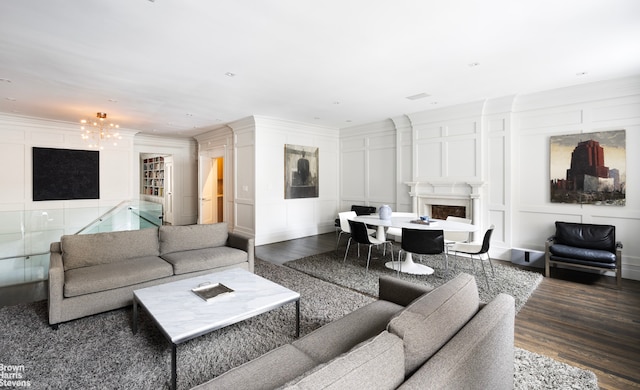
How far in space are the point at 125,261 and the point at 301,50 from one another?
301cm

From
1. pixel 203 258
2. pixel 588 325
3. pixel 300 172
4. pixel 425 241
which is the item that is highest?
pixel 300 172

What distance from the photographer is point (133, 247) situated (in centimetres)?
349

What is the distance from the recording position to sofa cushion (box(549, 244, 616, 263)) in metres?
3.78

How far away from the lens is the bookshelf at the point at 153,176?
9.79 m

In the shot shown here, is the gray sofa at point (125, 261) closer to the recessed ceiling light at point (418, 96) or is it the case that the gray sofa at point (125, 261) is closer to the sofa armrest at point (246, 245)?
the sofa armrest at point (246, 245)

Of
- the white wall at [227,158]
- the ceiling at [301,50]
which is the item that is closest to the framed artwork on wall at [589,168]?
the ceiling at [301,50]

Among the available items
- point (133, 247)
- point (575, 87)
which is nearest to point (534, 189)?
point (575, 87)

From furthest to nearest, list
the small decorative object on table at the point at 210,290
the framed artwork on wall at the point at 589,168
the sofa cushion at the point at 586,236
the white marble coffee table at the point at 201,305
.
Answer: the framed artwork on wall at the point at 589,168, the sofa cushion at the point at 586,236, the small decorative object on table at the point at 210,290, the white marble coffee table at the point at 201,305

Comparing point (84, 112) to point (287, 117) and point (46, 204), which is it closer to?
point (46, 204)

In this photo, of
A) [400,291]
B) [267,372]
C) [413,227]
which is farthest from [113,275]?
[413,227]

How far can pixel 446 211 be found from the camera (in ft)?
19.7

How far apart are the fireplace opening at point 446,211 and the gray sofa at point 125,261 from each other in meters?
3.91

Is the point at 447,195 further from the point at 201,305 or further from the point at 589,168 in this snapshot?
the point at 201,305

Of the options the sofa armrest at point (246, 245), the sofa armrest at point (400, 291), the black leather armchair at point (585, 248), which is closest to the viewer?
the sofa armrest at point (400, 291)
